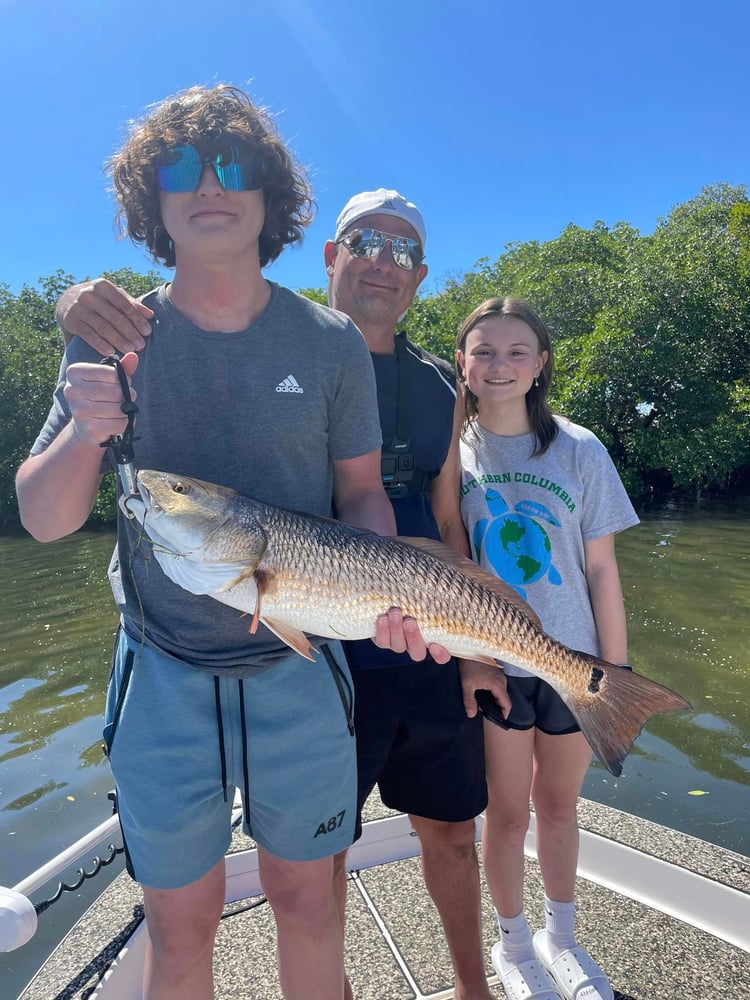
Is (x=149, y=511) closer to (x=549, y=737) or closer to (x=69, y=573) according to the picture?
(x=549, y=737)

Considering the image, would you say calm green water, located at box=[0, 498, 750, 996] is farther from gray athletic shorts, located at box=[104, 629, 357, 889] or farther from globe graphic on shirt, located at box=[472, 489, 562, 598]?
globe graphic on shirt, located at box=[472, 489, 562, 598]

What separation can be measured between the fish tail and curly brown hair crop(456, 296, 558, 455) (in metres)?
1.01

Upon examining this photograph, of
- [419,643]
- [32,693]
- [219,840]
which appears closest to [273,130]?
[419,643]

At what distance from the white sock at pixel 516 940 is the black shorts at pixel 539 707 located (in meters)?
0.81

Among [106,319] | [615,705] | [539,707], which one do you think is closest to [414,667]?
[539,707]

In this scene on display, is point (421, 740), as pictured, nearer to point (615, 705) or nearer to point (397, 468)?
point (615, 705)

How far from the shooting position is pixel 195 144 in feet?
6.39

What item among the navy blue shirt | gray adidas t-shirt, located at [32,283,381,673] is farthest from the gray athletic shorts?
the navy blue shirt

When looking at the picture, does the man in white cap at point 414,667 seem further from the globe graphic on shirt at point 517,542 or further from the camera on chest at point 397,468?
the globe graphic on shirt at point 517,542

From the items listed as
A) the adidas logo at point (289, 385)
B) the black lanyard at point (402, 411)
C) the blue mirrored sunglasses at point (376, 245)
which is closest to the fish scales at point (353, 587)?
the adidas logo at point (289, 385)

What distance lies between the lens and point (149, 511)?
71.9 inches

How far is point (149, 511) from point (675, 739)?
5529mm

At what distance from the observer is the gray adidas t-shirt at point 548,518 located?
265 centimetres

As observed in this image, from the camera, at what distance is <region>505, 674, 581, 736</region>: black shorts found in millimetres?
2555
